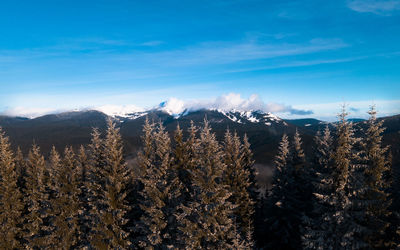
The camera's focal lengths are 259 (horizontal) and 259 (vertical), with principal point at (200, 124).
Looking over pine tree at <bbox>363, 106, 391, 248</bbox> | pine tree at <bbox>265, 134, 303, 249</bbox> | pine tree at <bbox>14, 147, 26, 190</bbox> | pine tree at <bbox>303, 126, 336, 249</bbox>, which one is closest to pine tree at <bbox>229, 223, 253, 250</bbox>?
pine tree at <bbox>303, 126, 336, 249</bbox>

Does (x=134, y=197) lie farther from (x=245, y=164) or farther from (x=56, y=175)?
(x=245, y=164)

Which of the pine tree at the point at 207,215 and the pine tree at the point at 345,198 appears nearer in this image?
the pine tree at the point at 345,198

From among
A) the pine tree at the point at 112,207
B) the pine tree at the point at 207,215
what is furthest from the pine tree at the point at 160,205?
the pine tree at the point at 112,207

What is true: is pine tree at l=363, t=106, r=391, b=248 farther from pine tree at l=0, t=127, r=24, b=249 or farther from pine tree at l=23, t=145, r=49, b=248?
pine tree at l=0, t=127, r=24, b=249

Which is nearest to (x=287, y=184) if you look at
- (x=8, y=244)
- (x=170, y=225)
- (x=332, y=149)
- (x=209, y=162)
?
(x=332, y=149)

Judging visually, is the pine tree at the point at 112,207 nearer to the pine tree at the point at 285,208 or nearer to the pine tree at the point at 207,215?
the pine tree at the point at 207,215

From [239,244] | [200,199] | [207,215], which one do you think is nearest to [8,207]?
[200,199]

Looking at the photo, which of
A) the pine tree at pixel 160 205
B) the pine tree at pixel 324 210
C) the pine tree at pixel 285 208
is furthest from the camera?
the pine tree at pixel 285 208

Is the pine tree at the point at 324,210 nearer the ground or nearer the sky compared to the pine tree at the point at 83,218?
nearer the sky
